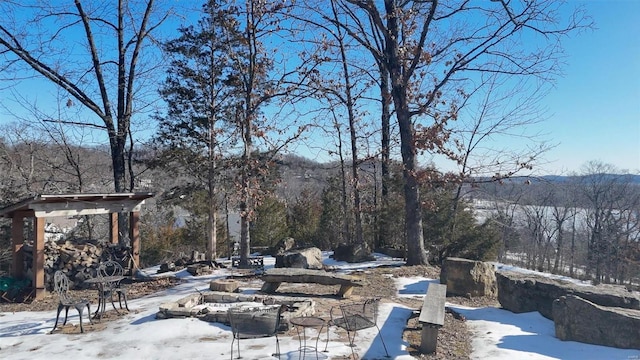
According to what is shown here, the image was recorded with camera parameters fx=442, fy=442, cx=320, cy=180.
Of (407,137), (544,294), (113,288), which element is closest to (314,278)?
(113,288)

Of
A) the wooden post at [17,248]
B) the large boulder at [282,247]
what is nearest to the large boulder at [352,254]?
the large boulder at [282,247]

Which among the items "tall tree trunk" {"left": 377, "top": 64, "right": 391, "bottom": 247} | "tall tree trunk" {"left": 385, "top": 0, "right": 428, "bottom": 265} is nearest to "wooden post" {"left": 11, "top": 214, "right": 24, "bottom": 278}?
"tall tree trunk" {"left": 385, "top": 0, "right": 428, "bottom": 265}

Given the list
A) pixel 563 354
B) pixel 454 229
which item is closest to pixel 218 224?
pixel 454 229

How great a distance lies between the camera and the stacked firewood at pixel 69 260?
9820mm

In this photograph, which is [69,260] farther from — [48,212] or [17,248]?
[48,212]

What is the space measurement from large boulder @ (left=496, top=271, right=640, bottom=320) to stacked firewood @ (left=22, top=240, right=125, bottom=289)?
8838 mm

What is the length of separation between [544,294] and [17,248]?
10.7 metres

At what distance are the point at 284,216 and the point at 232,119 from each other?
33.8 feet

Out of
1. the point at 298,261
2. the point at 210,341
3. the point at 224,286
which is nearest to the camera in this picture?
the point at 210,341

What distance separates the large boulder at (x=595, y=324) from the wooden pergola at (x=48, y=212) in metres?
9.24

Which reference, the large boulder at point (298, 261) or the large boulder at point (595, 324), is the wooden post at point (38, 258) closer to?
the large boulder at point (298, 261)

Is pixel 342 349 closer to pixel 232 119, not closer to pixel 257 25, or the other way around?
pixel 257 25

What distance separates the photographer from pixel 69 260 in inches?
398

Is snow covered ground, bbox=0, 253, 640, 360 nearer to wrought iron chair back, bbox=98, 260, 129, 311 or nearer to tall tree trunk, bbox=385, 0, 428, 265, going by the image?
wrought iron chair back, bbox=98, 260, 129, 311
